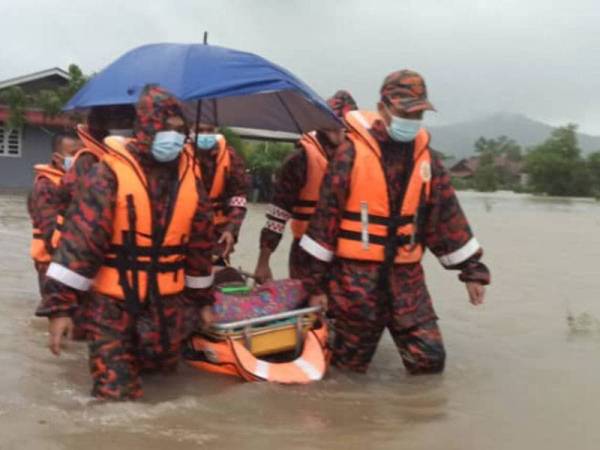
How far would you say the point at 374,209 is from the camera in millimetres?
4777

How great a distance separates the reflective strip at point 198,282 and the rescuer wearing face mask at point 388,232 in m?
0.70

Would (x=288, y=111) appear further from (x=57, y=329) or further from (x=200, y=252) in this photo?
(x=57, y=329)

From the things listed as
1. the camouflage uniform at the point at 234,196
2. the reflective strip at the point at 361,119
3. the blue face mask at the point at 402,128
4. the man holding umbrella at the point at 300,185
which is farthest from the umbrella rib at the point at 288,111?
the blue face mask at the point at 402,128

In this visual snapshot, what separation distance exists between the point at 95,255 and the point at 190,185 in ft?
1.99

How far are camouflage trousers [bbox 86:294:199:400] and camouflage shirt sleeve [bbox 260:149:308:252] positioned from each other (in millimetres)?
1720

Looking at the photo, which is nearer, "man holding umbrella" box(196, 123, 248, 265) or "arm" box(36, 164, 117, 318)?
"arm" box(36, 164, 117, 318)

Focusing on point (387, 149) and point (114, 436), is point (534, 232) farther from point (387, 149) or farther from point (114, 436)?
point (114, 436)

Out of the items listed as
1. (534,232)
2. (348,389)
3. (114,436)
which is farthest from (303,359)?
(534,232)

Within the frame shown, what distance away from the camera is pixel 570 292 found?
9.27m

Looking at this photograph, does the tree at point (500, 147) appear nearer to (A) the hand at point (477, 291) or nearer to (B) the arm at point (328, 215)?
(A) the hand at point (477, 291)

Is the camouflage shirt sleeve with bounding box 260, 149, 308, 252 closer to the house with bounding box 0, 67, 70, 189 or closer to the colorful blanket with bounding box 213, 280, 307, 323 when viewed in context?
the colorful blanket with bounding box 213, 280, 307, 323

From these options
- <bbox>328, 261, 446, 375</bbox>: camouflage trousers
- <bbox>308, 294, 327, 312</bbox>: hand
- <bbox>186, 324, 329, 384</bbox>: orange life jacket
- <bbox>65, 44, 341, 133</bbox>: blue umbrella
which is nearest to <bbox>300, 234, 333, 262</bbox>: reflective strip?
<bbox>328, 261, 446, 375</bbox>: camouflage trousers

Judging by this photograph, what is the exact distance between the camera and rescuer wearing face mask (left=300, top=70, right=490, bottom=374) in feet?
15.6

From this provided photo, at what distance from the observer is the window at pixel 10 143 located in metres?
26.6
